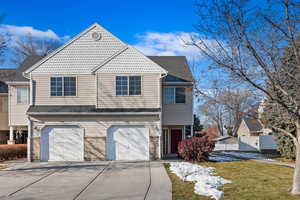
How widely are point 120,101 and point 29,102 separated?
22.6 ft

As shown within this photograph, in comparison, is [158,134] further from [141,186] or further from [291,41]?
[291,41]

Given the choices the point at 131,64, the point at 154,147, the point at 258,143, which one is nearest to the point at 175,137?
the point at 154,147

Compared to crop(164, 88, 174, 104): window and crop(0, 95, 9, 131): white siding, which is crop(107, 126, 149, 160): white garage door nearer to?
crop(164, 88, 174, 104): window

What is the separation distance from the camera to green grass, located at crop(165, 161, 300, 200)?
983cm

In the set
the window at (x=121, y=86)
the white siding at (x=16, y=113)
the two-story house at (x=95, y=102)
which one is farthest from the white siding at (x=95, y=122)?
the white siding at (x=16, y=113)

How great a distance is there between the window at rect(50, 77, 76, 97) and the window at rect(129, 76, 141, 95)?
3.65 m

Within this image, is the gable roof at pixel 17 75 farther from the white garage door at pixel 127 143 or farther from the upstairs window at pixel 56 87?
the white garage door at pixel 127 143

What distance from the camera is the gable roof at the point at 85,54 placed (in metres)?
20.7

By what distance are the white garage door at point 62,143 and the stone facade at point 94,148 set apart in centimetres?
33

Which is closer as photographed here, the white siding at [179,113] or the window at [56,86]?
the window at [56,86]

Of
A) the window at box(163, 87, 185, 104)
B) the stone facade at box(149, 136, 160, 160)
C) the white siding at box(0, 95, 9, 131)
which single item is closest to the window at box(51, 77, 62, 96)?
the white siding at box(0, 95, 9, 131)

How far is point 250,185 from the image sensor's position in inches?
460

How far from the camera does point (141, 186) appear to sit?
11789 millimetres

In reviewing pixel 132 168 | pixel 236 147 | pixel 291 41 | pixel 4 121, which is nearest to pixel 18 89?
pixel 4 121
